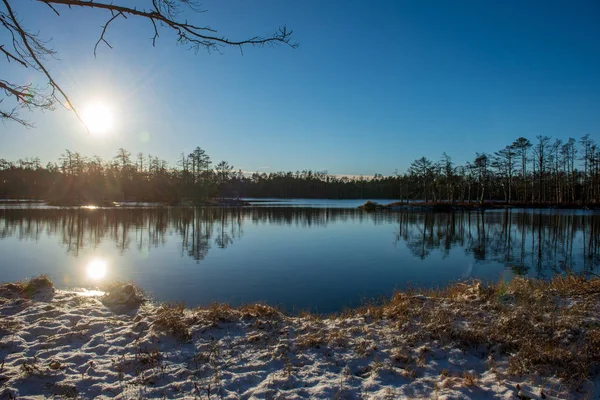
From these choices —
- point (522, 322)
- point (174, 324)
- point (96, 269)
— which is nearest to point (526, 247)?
point (522, 322)

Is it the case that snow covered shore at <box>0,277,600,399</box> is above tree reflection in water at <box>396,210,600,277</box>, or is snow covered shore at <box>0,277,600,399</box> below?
above

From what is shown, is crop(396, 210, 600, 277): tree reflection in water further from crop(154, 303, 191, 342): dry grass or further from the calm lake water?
crop(154, 303, 191, 342): dry grass

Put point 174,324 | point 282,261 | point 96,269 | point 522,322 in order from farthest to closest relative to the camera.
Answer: point 282,261 → point 96,269 → point 174,324 → point 522,322

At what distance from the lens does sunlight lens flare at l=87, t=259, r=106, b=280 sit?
1178 centimetres

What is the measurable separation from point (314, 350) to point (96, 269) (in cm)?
1086

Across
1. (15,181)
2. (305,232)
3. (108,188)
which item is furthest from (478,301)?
(15,181)

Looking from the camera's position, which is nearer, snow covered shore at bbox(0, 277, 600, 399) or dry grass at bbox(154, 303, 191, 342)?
snow covered shore at bbox(0, 277, 600, 399)

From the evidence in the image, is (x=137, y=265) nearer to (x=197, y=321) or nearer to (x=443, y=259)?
(x=197, y=321)

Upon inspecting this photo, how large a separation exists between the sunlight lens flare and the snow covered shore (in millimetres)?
4190

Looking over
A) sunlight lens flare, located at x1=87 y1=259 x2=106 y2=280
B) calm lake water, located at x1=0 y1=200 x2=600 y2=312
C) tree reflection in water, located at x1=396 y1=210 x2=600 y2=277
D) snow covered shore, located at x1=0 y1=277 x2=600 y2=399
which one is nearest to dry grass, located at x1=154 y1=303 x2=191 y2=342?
snow covered shore, located at x1=0 y1=277 x2=600 y2=399

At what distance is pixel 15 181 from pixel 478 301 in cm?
11605

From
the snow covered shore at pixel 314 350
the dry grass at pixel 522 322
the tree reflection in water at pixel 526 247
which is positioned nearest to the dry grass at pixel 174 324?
the snow covered shore at pixel 314 350

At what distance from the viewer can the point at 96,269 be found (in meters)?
12.9

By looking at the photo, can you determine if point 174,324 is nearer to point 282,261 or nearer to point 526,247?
point 282,261
